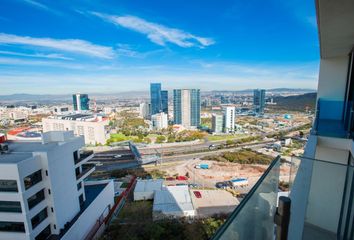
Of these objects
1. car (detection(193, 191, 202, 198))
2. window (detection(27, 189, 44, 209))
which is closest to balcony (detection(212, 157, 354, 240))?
window (detection(27, 189, 44, 209))

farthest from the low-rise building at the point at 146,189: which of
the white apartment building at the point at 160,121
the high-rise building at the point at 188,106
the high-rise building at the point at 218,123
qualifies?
the high-rise building at the point at 188,106

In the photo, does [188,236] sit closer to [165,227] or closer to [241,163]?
[165,227]

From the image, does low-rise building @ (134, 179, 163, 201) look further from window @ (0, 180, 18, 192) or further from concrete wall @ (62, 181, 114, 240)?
window @ (0, 180, 18, 192)

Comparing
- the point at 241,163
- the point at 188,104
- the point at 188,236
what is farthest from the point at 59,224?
the point at 188,104

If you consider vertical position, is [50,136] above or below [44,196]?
above

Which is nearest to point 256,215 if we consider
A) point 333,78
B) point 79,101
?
point 333,78

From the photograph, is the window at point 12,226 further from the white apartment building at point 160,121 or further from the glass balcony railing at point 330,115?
the white apartment building at point 160,121
